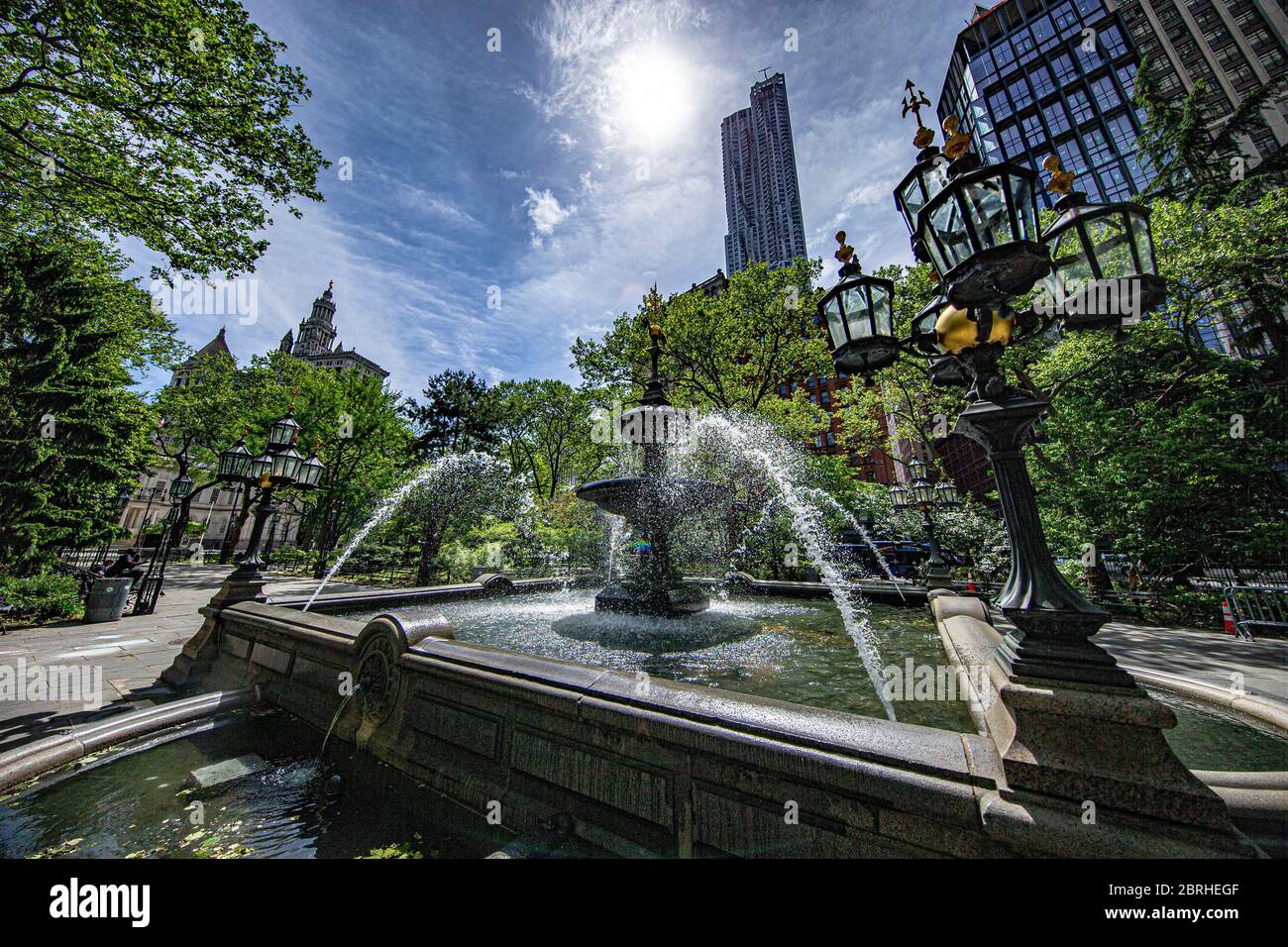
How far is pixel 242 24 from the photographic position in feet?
29.1

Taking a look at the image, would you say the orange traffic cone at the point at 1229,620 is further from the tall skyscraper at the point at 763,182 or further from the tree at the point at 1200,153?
the tall skyscraper at the point at 763,182

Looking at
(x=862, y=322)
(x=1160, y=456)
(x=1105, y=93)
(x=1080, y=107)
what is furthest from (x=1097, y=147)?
(x=862, y=322)

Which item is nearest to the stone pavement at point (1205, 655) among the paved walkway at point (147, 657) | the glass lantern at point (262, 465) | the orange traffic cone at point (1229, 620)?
the paved walkway at point (147, 657)

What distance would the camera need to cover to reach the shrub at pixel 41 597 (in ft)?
30.2

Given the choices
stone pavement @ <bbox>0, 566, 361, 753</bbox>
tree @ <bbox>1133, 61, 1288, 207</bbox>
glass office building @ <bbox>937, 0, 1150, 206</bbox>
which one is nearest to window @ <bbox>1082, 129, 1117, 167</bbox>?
glass office building @ <bbox>937, 0, 1150, 206</bbox>

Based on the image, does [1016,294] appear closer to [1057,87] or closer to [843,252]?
[843,252]

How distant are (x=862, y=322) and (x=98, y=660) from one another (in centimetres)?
1168

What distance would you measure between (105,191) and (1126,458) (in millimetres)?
26661

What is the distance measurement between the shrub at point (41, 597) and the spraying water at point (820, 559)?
53.5ft

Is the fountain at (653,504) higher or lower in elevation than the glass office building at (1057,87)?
lower

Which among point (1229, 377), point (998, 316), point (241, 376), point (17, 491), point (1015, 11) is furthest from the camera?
point (1015, 11)

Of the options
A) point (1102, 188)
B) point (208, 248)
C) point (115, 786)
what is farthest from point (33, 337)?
point (1102, 188)

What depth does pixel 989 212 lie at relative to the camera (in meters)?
2.72

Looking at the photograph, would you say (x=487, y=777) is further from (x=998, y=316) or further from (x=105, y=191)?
(x=105, y=191)
